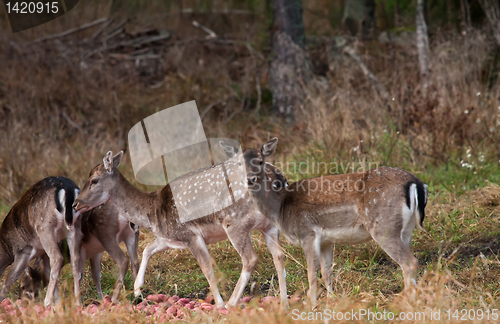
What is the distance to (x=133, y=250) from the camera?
589cm

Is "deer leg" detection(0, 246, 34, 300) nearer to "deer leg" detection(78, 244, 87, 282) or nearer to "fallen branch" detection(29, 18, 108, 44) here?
"deer leg" detection(78, 244, 87, 282)

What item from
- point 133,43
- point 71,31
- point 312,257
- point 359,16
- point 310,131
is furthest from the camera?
point 133,43

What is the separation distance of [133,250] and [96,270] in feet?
1.43

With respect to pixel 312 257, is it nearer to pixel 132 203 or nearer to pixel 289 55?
pixel 132 203

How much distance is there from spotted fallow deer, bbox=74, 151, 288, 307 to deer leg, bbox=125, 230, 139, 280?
0.28 metres

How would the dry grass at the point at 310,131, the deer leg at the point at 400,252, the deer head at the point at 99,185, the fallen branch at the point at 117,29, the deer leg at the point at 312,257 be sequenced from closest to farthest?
1. the deer leg at the point at 400,252
2. the deer leg at the point at 312,257
3. the dry grass at the point at 310,131
4. the deer head at the point at 99,185
5. the fallen branch at the point at 117,29

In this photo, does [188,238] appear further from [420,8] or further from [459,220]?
[420,8]

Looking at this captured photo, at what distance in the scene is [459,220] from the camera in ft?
20.6

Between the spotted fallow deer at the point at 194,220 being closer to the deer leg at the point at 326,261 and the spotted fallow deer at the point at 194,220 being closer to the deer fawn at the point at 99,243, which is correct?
the deer fawn at the point at 99,243

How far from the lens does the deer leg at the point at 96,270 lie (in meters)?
5.68

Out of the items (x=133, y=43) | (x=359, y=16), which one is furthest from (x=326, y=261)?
(x=133, y=43)

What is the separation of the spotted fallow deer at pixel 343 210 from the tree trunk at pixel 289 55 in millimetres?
6243

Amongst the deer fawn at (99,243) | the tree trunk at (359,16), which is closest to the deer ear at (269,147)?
the deer fawn at (99,243)

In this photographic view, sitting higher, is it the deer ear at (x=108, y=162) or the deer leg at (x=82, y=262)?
the deer ear at (x=108, y=162)
